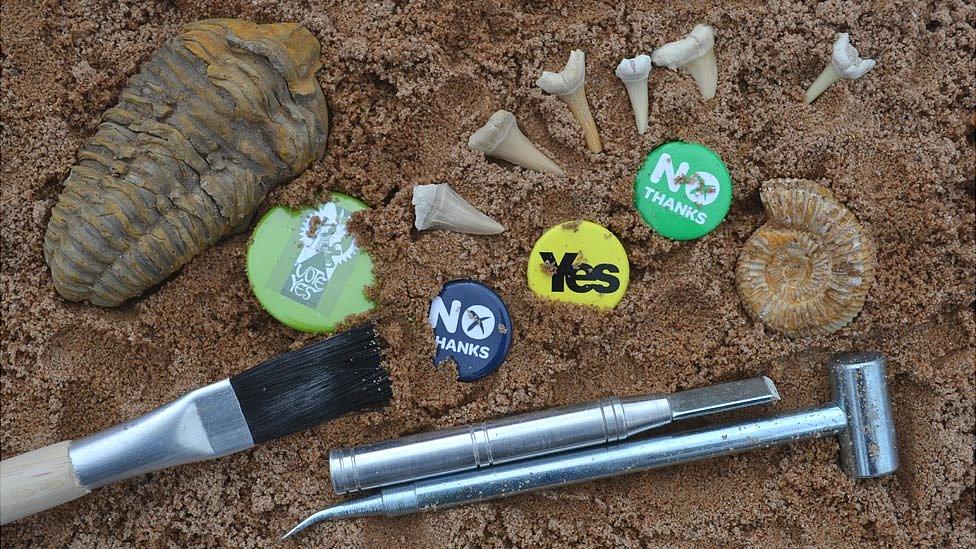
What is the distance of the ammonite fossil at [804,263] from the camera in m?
1.37

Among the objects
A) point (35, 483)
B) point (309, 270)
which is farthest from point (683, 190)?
point (35, 483)

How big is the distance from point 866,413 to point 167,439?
3.66ft

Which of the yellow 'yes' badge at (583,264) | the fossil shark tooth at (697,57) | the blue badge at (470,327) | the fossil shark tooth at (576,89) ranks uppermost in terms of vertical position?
the fossil shark tooth at (697,57)

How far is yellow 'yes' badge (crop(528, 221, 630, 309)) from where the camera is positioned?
1395 millimetres

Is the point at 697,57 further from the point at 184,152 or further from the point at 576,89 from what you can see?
the point at 184,152

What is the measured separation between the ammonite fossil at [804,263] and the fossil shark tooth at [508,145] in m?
0.35

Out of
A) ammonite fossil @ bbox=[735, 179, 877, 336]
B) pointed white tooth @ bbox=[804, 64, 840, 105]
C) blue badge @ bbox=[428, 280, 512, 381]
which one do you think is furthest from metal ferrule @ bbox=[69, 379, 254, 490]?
pointed white tooth @ bbox=[804, 64, 840, 105]

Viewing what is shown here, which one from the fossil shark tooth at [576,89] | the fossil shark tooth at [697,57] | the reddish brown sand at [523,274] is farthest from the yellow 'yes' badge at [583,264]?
the fossil shark tooth at [697,57]

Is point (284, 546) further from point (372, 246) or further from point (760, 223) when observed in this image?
point (760, 223)

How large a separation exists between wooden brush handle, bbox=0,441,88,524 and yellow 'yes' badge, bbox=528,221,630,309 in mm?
798

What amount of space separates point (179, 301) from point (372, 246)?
0.34m

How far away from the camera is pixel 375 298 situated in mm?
1395

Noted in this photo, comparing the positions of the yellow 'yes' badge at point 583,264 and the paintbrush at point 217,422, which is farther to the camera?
the yellow 'yes' badge at point 583,264

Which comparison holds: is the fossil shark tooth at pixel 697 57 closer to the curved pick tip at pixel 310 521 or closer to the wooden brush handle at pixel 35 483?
the curved pick tip at pixel 310 521
